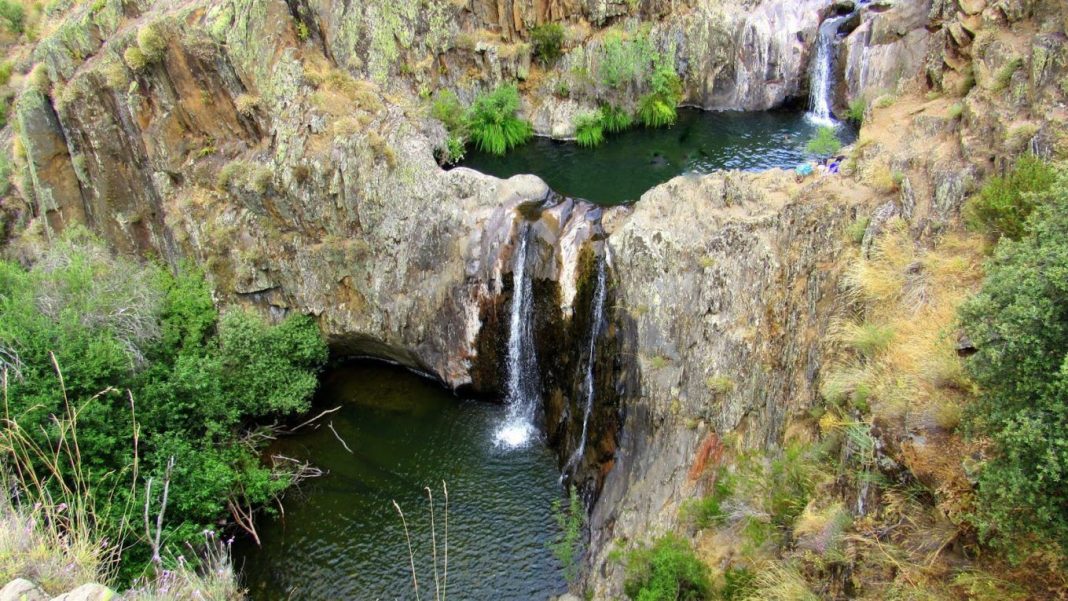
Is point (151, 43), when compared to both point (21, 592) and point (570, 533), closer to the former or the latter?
point (570, 533)

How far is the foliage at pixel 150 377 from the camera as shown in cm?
1549

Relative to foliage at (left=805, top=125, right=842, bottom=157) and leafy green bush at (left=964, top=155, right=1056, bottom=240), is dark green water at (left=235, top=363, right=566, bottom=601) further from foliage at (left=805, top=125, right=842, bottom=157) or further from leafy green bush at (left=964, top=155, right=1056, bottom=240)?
foliage at (left=805, top=125, right=842, bottom=157)

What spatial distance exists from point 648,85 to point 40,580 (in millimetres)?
28050

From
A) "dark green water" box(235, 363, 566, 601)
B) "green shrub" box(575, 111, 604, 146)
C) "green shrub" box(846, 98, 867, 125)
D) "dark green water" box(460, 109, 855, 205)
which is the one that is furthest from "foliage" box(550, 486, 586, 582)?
"green shrub" box(846, 98, 867, 125)

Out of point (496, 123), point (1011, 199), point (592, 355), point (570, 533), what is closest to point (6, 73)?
point (496, 123)

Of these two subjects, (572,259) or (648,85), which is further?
(648,85)

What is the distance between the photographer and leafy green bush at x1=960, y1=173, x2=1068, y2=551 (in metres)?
6.74

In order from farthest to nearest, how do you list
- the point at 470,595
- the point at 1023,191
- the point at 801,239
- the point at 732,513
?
the point at 470,595 < the point at 801,239 < the point at 732,513 < the point at 1023,191

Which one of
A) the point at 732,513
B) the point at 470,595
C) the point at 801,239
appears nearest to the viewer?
the point at 732,513

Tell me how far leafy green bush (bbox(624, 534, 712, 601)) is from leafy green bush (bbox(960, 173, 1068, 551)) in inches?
196

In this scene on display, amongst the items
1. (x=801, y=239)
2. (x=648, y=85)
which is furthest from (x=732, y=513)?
(x=648, y=85)

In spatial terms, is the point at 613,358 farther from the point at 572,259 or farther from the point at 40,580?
the point at 40,580

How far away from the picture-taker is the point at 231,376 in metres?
20.1

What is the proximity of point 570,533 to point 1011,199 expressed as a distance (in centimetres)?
1080
